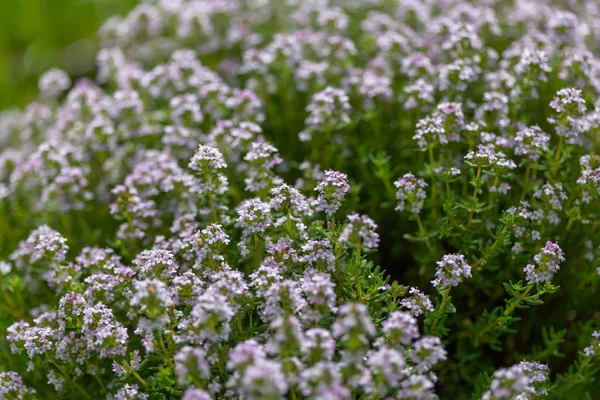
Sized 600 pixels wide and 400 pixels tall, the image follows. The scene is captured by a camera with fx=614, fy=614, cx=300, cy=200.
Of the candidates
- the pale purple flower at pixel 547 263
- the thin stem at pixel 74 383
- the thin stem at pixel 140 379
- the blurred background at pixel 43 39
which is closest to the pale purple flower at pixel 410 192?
the pale purple flower at pixel 547 263

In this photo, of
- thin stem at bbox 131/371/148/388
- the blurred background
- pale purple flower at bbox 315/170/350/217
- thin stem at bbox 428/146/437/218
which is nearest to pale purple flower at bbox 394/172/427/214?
thin stem at bbox 428/146/437/218

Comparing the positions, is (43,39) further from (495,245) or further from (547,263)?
(547,263)

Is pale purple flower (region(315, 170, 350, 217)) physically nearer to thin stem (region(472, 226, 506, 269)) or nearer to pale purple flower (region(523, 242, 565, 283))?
thin stem (region(472, 226, 506, 269))

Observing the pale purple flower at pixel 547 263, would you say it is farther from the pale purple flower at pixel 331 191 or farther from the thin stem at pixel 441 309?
the pale purple flower at pixel 331 191

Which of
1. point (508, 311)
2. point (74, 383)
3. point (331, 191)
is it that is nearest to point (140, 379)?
point (74, 383)

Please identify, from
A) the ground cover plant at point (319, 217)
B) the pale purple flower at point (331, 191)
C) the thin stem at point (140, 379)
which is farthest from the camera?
the pale purple flower at point (331, 191)

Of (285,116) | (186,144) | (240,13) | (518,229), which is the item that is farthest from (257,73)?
(518,229)

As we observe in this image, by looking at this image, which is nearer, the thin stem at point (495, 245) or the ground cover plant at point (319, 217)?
the ground cover plant at point (319, 217)
